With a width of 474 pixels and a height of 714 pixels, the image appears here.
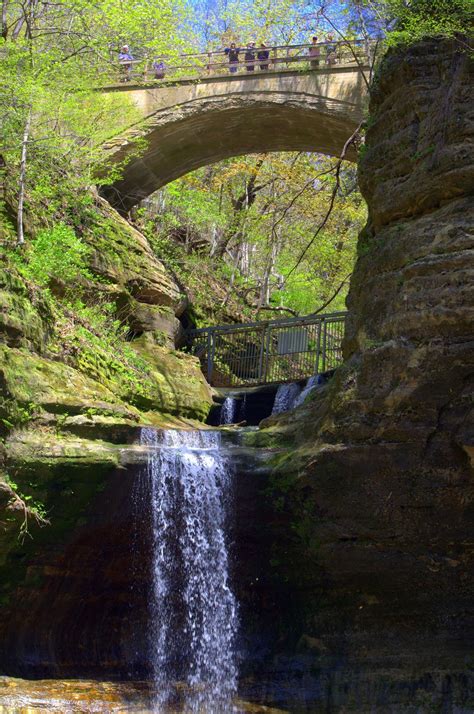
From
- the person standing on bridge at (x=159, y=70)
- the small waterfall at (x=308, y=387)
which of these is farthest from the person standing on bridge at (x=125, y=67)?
the small waterfall at (x=308, y=387)

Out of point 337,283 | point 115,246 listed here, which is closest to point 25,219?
point 115,246

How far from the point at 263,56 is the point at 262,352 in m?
8.08

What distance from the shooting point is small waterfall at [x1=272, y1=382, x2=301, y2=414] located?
53.5 ft

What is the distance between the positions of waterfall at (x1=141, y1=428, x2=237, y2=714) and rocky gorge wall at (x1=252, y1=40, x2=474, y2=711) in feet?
2.79

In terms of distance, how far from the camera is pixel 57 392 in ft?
37.5

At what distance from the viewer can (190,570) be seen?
1112cm

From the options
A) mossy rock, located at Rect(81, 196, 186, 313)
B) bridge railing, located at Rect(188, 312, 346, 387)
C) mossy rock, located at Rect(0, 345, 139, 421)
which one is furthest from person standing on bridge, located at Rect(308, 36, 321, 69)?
mossy rock, located at Rect(0, 345, 139, 421)

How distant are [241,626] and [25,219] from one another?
30.4 ft

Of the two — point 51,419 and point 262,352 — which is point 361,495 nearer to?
point 51,419

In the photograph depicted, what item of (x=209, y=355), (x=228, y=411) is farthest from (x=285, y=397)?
(x=209, y=355)

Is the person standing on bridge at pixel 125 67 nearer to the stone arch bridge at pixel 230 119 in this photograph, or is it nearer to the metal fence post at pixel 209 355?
the stone arch bridge at pixel 230 119

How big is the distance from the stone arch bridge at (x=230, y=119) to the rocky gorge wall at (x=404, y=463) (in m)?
8.04

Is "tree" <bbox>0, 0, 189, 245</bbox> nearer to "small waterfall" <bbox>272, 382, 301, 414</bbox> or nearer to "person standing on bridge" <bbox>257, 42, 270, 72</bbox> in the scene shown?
"person standing on bridge" <bbox>257, 42, 270, 72</bbox>

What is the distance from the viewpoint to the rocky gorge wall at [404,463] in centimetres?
995
